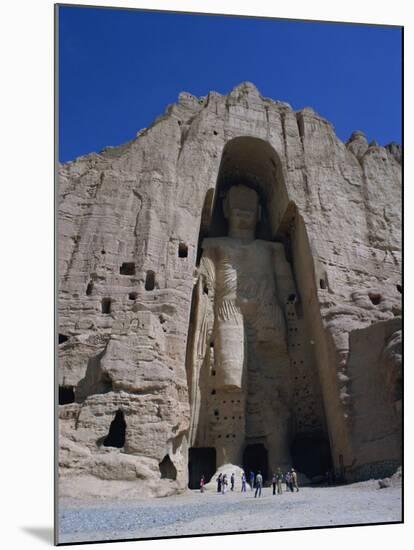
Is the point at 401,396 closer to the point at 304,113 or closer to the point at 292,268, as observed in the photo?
the point at 292,268

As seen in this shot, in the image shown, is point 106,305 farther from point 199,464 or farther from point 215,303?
point 199,464

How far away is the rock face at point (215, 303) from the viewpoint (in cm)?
1377

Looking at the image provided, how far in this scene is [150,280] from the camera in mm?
15625

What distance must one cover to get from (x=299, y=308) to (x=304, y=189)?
286cm

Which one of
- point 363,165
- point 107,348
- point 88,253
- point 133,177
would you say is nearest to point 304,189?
point 363,165

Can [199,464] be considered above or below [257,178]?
below

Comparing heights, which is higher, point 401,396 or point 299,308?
point 299,308

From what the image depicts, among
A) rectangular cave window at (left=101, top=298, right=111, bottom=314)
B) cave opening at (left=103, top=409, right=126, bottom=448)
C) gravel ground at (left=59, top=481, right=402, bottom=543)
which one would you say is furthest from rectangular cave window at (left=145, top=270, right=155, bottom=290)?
gravel ground at (left=59, top=481, right=402, bottom=543)

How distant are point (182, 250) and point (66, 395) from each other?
13.5ft

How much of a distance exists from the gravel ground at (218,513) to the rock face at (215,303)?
0.81m

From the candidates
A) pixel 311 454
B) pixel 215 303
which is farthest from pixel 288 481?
pixel 215 303

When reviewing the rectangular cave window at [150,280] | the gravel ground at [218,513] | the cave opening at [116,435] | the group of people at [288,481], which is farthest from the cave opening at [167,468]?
the rectangular cave window at [150,280]

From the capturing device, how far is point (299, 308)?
714 inches

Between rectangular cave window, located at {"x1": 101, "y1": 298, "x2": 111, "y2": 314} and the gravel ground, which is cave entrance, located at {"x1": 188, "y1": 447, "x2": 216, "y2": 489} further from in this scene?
rectangular cave window, located at {"x1": 101, "y1": 298, "x2": 111, "y2": 314}
